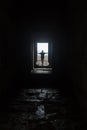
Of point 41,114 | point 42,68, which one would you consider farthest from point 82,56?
point 42,68

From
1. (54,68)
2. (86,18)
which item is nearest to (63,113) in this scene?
(86,18)

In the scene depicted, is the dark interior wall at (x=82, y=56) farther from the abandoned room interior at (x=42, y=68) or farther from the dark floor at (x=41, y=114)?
the dark floor at (x=41, y=114)

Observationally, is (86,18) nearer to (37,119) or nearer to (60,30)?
(37,119)

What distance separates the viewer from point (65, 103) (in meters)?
6.00

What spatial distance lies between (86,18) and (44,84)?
15.9 feet

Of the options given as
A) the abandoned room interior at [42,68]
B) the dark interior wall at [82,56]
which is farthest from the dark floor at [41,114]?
the dark interior wall at [82,56]

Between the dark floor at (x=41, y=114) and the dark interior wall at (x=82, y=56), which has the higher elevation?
the dark interior wall at (x=82, y=56)

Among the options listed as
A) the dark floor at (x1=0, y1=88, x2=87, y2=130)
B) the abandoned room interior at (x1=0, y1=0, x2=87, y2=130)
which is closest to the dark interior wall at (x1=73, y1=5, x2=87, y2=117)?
the abandoned room interior at (x1=0, y1=0, x2=87, y2=130)

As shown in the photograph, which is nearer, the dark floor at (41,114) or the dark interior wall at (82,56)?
the dark floor at (41,114)

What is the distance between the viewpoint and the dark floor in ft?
14.2

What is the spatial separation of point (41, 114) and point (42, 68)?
6064 millimetres

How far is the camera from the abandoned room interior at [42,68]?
15.5 ft

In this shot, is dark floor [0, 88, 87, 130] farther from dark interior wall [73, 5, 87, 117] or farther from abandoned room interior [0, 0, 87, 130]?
dark interior wall [73, 5, 87, 117]

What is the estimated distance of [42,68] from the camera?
11.0m
